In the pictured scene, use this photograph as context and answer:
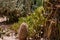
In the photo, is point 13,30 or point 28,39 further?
point 13,30

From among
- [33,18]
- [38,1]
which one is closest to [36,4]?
[38,1]

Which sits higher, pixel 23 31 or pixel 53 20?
pixel 53 20

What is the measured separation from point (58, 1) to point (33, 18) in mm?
1657

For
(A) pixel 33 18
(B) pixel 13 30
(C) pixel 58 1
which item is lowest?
(B) pixel 13 30

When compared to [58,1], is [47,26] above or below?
below

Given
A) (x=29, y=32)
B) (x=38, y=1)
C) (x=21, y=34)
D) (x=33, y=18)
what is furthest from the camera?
(x=38, y=1)

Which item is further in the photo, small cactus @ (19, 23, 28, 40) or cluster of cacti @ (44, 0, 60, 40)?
small cactus @ (19, 23, 28, 40)

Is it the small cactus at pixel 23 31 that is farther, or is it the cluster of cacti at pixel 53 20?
the small cactus at pixel 23 31

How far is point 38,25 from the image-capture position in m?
5.34

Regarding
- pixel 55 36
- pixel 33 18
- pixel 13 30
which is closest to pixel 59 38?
pixel 55 36

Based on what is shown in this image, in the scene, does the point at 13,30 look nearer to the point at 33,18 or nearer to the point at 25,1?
the point at 33,18

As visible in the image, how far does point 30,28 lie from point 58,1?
1.43m

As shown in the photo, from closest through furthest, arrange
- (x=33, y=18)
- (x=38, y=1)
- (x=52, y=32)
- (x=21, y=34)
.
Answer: (x=52, y=32) < (x=21, y=34) < (x=33, y=18) < (x=38, y=1)

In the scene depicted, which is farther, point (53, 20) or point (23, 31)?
point (23, 31)
